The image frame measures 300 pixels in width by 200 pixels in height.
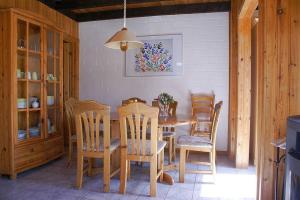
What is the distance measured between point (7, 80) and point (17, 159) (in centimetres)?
94

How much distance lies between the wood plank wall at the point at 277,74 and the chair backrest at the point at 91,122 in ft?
4.88

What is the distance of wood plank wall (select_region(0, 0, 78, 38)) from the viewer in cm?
340

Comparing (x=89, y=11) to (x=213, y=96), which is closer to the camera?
(x=213, y=96)

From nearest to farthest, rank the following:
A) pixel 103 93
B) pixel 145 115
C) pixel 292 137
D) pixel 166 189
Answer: pixel 292 137
pixel 145 115
pixel 166 189
pixel 103 93

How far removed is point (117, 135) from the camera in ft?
10.2

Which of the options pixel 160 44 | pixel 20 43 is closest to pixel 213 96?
pixel 160 44

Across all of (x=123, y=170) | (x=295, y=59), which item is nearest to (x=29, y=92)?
(x=123, y=170)

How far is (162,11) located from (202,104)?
68.0 inches

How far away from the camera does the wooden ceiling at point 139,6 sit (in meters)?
4.11

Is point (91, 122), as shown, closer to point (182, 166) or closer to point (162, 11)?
point (182, 166)

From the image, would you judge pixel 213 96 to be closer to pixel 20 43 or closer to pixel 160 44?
pixel 160 44

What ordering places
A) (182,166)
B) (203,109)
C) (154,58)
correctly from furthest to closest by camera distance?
(154,58), (203,109), (182,166)

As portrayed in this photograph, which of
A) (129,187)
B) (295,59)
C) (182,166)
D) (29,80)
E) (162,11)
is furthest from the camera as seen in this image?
(162,11)

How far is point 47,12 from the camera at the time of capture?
411 cm
